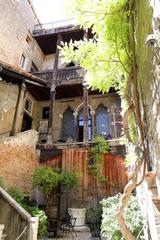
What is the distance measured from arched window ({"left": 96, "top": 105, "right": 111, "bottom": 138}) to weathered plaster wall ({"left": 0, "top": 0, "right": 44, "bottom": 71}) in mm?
6451

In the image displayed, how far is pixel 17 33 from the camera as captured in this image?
1608cm

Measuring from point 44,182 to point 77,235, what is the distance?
2.39 metres

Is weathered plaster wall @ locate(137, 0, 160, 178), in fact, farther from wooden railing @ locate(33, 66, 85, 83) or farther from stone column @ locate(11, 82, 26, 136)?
wooden railing @ locate(33, 66, 85, 83)

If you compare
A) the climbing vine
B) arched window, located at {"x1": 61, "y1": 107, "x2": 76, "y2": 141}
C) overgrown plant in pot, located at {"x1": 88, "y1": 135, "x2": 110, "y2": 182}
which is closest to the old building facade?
arched window, located at {"x1": 61, "y1": 107, "x2": 76, "y2": 141}

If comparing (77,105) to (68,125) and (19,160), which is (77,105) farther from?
(19,160)

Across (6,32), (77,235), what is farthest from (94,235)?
(6,32)

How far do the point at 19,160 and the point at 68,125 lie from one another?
6310mm

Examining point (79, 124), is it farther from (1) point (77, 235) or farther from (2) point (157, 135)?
(2) point (157, 135)

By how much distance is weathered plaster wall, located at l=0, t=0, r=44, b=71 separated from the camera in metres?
14.5

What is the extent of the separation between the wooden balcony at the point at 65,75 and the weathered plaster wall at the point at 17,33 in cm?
240

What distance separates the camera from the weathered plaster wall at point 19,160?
30.8ft

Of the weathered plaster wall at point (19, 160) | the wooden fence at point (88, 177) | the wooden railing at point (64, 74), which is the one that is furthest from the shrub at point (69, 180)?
the wooden railing at point (64, 74)

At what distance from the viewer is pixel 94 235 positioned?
744 cm

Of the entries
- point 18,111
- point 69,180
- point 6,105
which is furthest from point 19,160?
point 6,105
